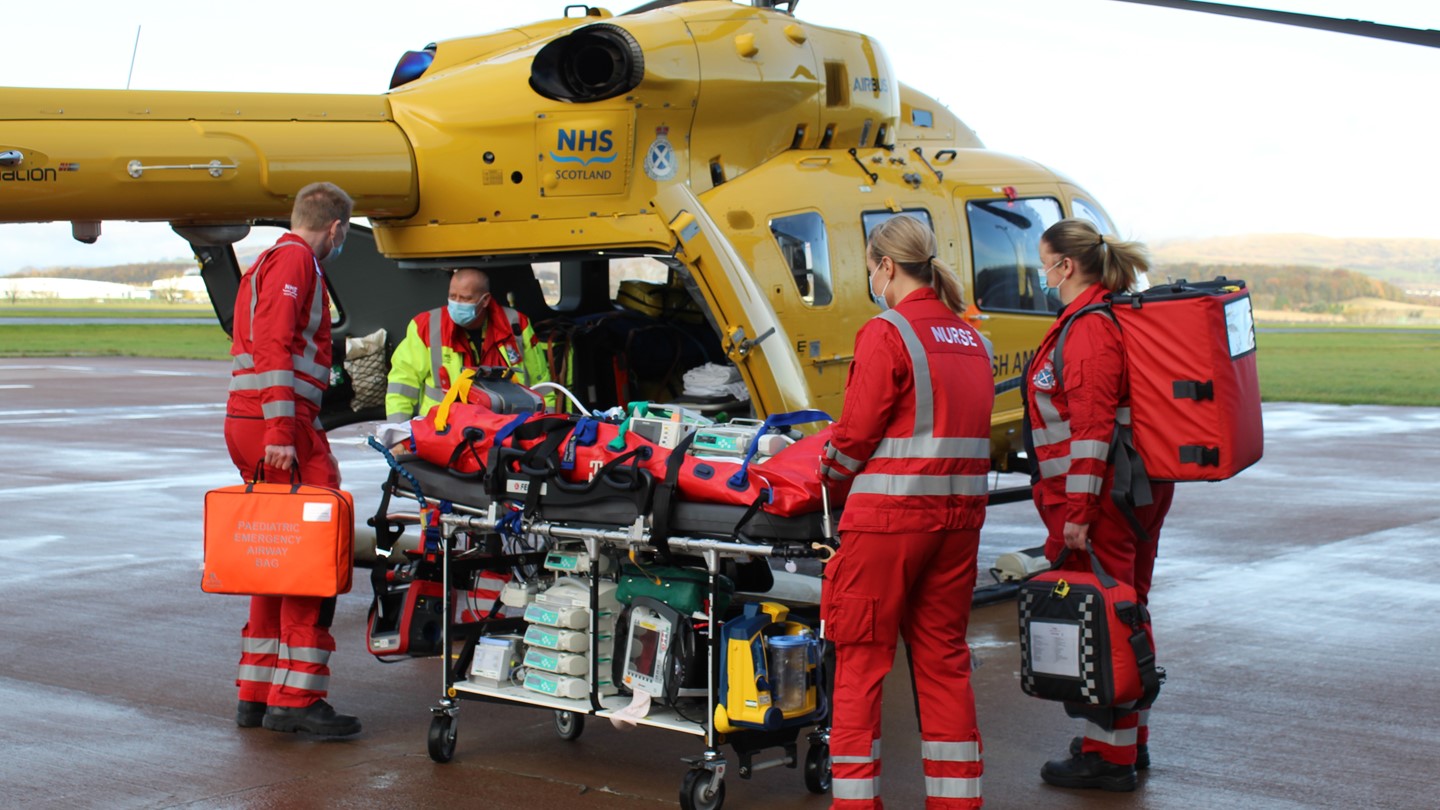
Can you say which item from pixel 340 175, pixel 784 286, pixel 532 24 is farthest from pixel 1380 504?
pixel 340 175

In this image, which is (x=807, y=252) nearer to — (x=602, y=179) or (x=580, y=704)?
(x=602, y=179)

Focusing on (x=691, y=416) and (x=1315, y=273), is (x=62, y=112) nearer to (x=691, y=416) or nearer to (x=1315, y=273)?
(x=691, y=416)

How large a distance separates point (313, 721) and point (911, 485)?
2633mm

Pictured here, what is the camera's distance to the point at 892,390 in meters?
4.54

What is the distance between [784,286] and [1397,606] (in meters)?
3.88

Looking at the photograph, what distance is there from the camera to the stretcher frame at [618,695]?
16.0 ft

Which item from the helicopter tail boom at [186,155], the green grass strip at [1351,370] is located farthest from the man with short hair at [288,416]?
the green grass strip at [1351,370]

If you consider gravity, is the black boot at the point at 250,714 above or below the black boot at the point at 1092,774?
above

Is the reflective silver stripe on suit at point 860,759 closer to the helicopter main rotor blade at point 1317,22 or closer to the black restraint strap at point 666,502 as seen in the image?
the black restraint strap at point 666,502

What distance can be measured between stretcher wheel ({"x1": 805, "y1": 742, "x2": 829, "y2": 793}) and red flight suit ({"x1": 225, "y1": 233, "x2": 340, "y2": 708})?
197cm

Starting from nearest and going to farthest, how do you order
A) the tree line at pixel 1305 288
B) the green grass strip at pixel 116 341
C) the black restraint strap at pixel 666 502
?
1. the black restraint strap at pixel 666 502
2. the green grass strip at pixel 116 341
3. the tree line at pixel 1305 288

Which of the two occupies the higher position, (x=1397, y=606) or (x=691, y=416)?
(x=691, y=416)

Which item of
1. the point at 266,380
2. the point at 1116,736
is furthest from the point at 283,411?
the point at 1116,736

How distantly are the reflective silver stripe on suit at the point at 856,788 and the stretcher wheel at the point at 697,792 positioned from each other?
0.49 m
